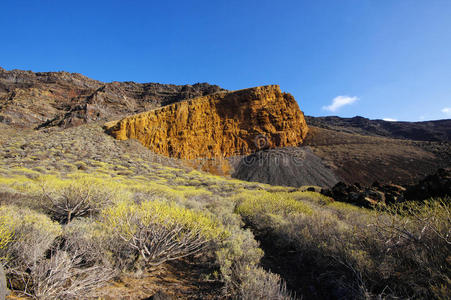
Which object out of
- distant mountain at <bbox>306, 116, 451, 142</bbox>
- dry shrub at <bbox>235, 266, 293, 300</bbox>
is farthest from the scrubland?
distant mountain at <bbox>306, 116, 451, 142</bbox>

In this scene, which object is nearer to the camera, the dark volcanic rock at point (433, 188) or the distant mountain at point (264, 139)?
the dark volcanic rock at point (433, 188)

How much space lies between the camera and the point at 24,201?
244 inches

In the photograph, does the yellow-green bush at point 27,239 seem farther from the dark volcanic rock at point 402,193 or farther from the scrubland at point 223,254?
the dark volcanic rock at point 402,193

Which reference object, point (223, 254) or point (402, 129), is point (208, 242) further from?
point (402, 129)

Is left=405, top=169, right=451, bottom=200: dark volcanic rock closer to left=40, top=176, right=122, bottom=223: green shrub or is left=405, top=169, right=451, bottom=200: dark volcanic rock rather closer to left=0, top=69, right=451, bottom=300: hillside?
left=0, top=69, right=451, bottom=300: hillside

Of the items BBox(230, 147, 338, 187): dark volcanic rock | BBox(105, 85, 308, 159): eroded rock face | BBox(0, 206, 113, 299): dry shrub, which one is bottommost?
BBox(230, 147, 338, 187): dark volcanic rock

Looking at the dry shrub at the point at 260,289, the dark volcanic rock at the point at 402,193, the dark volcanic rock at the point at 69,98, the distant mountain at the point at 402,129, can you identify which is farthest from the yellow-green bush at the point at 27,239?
the distant mountain at the point at 402,129

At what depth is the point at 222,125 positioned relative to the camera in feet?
139

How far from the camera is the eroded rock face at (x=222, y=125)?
37.4 m

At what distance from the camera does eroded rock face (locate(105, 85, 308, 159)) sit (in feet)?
123

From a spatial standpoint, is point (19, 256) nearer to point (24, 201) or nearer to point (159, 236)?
point (159, 236)

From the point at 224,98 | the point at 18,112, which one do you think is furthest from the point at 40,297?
the point at 18,112

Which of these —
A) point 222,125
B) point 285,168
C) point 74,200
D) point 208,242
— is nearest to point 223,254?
point 208,242

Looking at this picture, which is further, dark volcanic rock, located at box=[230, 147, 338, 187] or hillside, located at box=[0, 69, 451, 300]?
dark volcanic rock, located at box=[230, 147, 338, 187]
